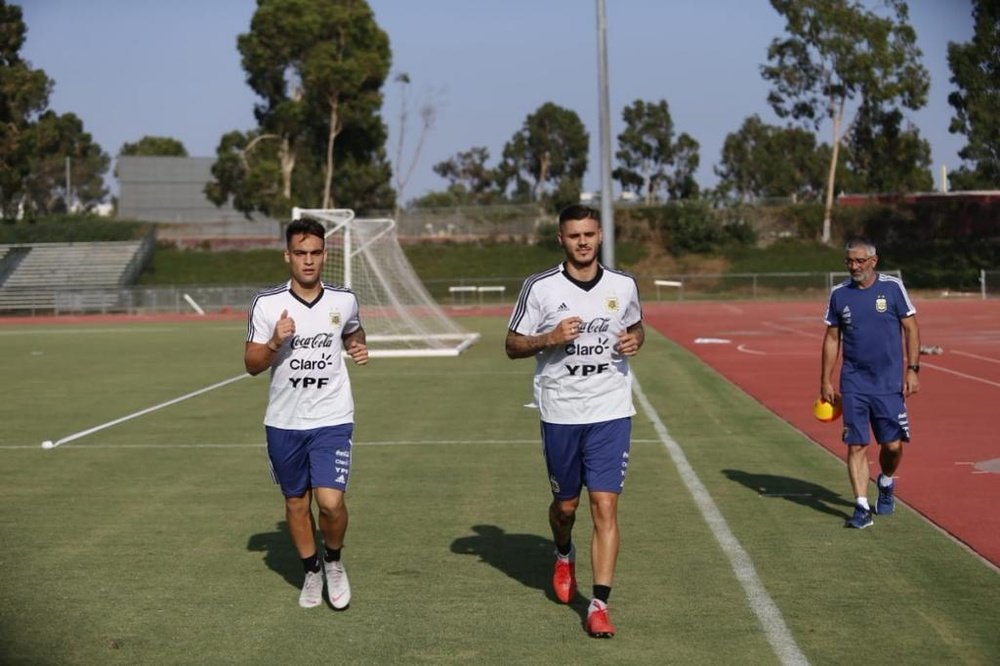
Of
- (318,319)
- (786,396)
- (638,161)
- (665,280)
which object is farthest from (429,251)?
(318,319)

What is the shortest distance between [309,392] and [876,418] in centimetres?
419

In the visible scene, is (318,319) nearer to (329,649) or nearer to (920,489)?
(329,649)

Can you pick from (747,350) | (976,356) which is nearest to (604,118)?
(747,350)

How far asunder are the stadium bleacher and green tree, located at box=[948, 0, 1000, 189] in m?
38.0

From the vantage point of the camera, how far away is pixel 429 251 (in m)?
67.5

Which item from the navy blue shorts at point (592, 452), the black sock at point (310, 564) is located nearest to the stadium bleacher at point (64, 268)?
the black sock at point (310, 564)

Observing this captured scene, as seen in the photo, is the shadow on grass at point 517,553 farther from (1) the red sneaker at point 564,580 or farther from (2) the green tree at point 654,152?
(2) the green tree at point 654,152

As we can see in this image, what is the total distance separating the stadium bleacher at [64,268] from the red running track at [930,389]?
27977 millimetres

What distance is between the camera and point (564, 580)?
7.14 meters

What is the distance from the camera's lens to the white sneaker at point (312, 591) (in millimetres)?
7152

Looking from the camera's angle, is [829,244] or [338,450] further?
[829,244]

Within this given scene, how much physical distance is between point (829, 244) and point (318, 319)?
208 feet

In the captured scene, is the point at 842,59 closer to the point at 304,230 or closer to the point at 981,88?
the point at 981,88

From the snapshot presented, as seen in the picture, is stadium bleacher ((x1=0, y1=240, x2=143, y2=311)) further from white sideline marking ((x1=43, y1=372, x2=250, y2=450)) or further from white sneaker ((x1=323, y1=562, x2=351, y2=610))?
white sneaker ((x1=323, y1=562, x2=351, y2=610))
